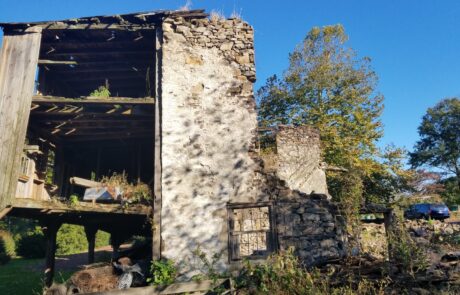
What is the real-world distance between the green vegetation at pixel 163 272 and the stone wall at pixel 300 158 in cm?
793

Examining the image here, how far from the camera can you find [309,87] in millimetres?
20875

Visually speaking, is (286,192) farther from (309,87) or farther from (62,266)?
(62,266)

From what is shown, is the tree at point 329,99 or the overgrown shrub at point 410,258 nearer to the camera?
the overgrown shrub at point 410,258

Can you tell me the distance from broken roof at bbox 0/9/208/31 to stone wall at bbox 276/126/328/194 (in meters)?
7.30

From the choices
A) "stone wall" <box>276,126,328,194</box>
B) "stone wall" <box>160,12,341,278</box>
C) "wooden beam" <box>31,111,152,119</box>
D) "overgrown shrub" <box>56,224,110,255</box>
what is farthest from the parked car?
"overgrown shrub" <box>56,224,110,255</box>

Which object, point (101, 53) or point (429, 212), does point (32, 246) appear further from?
point (429, 212)

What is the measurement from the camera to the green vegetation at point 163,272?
25.2 ft

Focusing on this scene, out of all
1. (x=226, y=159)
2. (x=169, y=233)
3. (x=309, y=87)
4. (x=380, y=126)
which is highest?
(x=309, y=87)

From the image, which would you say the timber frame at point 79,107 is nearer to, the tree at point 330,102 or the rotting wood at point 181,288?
the rotting wood at point 181,288

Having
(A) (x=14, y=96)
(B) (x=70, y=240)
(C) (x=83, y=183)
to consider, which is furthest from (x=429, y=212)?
(B) (x=70, y=240)

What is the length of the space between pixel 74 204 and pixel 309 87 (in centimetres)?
1585

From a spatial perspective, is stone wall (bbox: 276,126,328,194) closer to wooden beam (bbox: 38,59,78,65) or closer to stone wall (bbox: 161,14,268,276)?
stone wall (bbox: 161,14,268,276)

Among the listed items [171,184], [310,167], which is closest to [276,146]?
[310,167]

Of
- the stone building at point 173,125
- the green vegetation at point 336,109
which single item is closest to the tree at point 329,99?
the green vegetation at point 336,109
